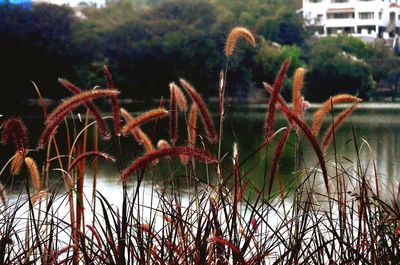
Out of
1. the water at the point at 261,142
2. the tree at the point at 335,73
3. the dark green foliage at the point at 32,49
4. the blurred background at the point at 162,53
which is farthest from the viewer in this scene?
the tree at the point at 335,73

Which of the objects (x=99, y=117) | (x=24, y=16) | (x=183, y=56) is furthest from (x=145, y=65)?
(x=99, y=117)

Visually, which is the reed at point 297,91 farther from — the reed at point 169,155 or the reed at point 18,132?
the reed at point 18,132

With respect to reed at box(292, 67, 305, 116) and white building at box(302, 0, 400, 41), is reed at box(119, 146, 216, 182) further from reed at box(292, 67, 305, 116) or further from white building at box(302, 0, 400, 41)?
white building at box(302, 0, 400, 41)

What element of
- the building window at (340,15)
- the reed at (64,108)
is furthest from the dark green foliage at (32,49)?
the reed at (64,108)

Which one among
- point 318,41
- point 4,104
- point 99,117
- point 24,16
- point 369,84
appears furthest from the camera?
point 318,41

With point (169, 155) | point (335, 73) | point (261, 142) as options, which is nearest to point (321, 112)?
point (169, 155)

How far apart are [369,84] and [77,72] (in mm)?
17054

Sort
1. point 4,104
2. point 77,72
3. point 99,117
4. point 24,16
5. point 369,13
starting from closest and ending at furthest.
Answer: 1. point 99,117
2. point 4,104
3. point 77,72
4. point 24,16
5. point 369,13

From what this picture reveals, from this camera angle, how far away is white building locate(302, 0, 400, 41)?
65.4 m

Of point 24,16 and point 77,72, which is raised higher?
point 24,16

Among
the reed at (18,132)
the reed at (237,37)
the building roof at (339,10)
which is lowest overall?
the building roof at (339,10)

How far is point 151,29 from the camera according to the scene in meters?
45.6

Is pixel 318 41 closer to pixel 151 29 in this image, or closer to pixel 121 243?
pixel 151 29

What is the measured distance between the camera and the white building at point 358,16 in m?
65.4
